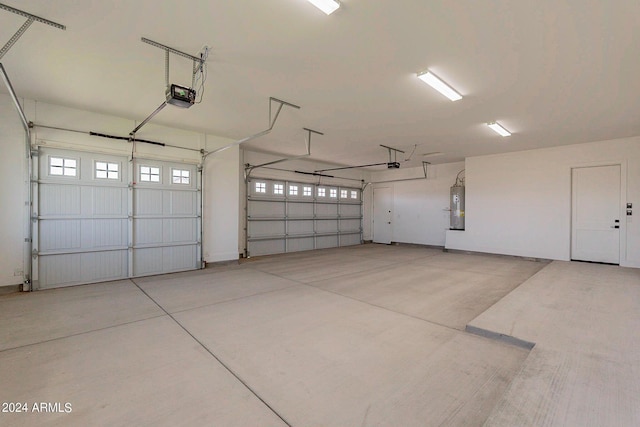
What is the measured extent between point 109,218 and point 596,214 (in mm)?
10680

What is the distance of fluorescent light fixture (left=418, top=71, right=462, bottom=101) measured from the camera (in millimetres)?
3497

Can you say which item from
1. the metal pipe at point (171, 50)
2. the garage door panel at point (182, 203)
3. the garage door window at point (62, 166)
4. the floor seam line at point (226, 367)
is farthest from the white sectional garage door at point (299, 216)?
the metal pipe at point (171, 50)

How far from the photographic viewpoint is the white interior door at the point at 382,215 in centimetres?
1143

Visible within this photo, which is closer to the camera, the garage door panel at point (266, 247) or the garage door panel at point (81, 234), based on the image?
the garage door panel at point (81, 234)

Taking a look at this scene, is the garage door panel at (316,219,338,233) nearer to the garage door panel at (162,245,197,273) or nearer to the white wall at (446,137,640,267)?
the white wall at (446,137,640,267)

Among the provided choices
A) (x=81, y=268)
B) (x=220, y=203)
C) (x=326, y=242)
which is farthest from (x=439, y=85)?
(x=326, y=242)

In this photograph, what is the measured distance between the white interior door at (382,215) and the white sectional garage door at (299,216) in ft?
2.44

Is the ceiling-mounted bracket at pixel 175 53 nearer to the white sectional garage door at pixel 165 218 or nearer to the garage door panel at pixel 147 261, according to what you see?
the white sectional garage door at pixel 165 218

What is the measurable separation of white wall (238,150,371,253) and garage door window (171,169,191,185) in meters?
1.92

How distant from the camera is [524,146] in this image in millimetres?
7164

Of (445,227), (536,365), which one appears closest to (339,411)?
(536,365)

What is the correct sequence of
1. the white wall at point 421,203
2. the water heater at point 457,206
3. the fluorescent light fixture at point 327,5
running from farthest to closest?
the white wall at point 421,203
the water heater at point 457,206
the fluorescent light fixture at point 327,5

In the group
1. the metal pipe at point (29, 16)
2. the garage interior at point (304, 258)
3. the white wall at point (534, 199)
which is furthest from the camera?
the white wall at point (534, 199)

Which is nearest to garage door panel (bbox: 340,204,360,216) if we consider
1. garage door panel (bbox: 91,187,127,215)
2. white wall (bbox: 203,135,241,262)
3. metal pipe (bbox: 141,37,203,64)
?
white wall (bbox: 203,135,241,262)
